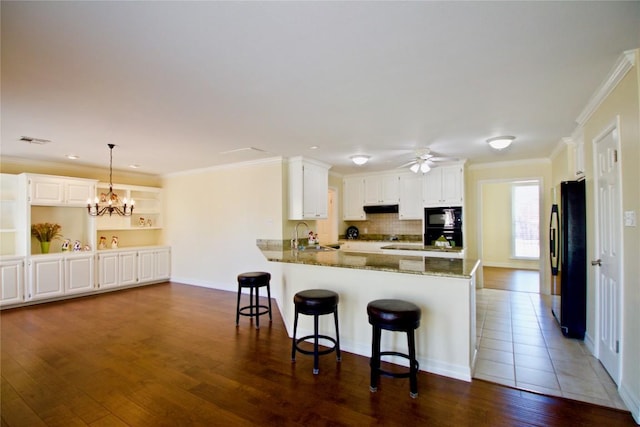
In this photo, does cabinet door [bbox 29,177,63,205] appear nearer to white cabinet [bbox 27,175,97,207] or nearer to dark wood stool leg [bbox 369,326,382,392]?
white cabinet [bbox 27,175,97,207]

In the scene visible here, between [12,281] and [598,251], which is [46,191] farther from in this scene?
[598,251]

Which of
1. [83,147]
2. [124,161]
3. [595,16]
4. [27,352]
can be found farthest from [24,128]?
[595,16]

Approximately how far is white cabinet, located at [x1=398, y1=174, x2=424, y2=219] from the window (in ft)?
12.5

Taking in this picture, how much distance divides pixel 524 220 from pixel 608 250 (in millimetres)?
6511

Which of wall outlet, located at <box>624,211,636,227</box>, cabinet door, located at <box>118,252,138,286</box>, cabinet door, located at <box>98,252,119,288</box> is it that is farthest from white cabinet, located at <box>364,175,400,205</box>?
cabinet door, located at <box>98,252,119,288</box>

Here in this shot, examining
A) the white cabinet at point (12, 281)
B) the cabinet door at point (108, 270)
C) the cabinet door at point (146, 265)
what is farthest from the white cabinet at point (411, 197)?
the white cabinet at point (12, 281)

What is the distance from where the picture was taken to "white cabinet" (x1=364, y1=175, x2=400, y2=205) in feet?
22.1

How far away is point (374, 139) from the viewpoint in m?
4.24

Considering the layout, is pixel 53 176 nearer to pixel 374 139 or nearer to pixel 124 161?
pixel 124 161

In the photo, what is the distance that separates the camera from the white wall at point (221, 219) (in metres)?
5.55

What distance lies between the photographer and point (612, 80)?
94.2 inches

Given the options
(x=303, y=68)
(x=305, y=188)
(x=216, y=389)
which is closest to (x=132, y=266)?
(x=305, y=188)

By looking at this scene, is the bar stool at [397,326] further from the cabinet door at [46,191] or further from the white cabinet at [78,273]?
the cabinet door at [46,191]

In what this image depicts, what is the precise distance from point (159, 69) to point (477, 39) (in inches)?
85.9
